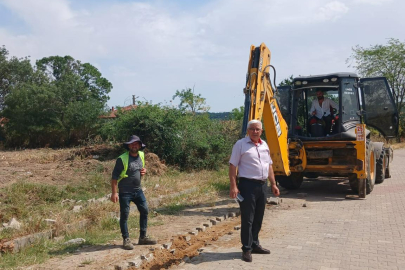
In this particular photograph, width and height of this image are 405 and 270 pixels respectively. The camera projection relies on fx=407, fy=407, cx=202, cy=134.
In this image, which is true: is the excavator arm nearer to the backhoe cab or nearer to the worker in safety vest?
the backhoe cab

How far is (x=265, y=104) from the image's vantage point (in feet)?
→ 29.1

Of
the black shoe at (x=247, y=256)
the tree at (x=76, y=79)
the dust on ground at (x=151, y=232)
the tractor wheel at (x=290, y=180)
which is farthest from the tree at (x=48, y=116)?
the black shoe at (x=247, y=256)

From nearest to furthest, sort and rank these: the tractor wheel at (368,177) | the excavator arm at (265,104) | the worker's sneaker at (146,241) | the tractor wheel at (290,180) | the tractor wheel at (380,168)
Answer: the worker's sneaker at (146,241) < the excavator arm at (265,104) < the tractor wheel at (368,177) < the tractor wheel at (290,180) < the tractor wheel at (380,168)

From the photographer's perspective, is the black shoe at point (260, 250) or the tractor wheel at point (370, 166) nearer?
the black shoe at point (260, 250)

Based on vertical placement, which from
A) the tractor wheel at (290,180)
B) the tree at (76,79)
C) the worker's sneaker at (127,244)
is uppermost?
the tree at (76,79)

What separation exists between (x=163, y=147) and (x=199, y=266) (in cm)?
947

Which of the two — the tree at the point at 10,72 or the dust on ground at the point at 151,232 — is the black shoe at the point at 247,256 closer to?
the dust on ground at the point at 151,232

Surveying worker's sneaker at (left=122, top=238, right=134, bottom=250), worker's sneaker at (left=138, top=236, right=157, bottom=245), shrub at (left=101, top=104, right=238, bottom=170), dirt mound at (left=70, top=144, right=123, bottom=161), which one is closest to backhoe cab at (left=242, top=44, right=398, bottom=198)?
worker's sneaker at (left=138, top=236, right=157, bottom=245)

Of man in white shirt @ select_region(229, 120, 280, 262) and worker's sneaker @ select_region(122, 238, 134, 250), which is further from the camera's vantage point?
worker's sneaker @ select_region(122, 238, 134, 250)

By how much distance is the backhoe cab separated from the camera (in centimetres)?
960

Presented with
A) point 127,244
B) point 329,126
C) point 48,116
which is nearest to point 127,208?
point 127,244

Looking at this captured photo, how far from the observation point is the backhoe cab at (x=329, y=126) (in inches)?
378

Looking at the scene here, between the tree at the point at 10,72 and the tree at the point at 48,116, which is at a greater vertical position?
the tree at the point at 10,72

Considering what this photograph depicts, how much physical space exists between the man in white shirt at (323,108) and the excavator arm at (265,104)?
5.23ft
